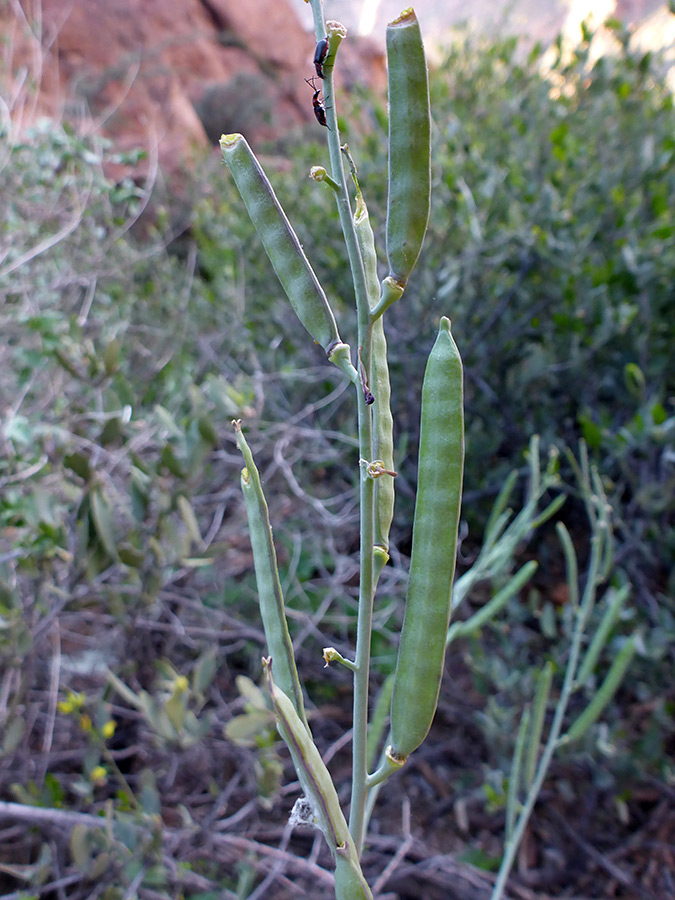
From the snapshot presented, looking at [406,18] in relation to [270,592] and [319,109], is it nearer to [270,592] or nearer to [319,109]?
[319,109]

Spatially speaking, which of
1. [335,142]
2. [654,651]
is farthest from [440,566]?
[654,651]

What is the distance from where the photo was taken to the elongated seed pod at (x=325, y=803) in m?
0.46

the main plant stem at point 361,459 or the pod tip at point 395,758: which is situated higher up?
the main plant stem at point 361,459

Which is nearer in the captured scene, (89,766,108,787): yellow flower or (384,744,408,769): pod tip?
(384,744,408,769): pod tip

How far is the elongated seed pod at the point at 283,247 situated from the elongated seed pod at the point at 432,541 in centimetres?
10

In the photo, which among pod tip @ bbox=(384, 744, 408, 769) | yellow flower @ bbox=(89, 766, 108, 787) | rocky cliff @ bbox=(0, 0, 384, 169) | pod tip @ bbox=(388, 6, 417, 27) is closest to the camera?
pod tip @ bbox=(388, 6, 417, 27)

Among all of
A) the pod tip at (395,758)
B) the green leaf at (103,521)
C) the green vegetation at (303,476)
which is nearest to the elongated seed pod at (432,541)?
the pod tip at (395,758)

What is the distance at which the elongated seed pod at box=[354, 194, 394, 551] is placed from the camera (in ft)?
1.70

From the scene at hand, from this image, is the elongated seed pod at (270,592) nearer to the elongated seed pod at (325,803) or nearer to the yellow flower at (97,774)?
the elongated seed pod at (325,803)

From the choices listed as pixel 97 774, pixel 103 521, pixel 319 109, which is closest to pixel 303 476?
pixel 103 521

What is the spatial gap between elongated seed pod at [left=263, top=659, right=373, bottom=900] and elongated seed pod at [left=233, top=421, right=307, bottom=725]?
0.14 feet

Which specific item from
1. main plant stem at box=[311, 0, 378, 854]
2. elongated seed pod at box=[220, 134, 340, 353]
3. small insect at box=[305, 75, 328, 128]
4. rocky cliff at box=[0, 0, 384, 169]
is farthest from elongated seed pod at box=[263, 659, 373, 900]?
rocky cliff at box=[0, 0, 384, 169]

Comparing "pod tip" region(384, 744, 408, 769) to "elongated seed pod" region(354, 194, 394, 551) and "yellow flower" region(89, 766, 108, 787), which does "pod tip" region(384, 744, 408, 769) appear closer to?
"elongated seed pod" region(354, 194, 394, 551)

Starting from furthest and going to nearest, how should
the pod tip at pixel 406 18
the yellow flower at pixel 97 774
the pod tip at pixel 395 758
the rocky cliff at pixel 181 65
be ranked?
the rocky cliff at pixel 181 65
the yellow flower at pixel 97 774
the pod tip at pixel 395 758
the pod tip at pixel 406 18
